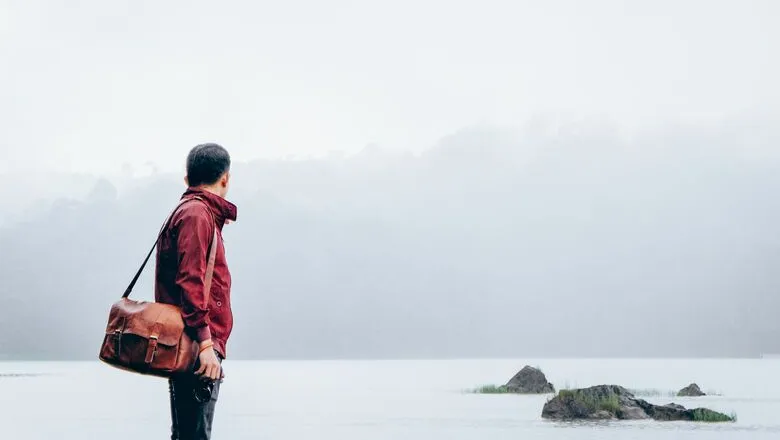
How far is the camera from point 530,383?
65875 mm

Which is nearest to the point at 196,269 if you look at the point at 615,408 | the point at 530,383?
the point at 615,408

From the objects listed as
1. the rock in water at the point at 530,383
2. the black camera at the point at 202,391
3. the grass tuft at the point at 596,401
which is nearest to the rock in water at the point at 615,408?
the grass tuft at the point at 596,401

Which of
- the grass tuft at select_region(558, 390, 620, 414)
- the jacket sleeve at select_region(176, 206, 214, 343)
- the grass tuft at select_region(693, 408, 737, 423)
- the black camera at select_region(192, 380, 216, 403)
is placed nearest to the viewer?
the jacket sleeve at select_region(176, 206, 214, 343)

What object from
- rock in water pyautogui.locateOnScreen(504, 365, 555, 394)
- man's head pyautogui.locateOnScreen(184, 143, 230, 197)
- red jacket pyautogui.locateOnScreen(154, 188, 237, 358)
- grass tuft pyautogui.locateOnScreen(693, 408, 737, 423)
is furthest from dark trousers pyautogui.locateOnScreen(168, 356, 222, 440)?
rock in water pyautogui.locateOnScreen(504, 365, 555, 394)

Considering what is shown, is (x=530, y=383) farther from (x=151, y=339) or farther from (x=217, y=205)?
(x=151, y=339)

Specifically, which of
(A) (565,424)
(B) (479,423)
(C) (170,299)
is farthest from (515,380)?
(C) (170,299)

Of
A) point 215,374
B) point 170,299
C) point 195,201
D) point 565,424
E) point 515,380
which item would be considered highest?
point 515,380

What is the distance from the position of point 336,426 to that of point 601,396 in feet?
51.3

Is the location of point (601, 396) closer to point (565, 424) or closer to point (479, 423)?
point (565, 424)

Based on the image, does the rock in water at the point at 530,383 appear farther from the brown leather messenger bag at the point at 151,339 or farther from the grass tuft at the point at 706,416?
the brown leather messenger bag at the point at 151,339

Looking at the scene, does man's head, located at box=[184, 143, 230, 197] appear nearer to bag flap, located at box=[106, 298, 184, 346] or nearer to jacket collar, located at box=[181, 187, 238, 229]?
jacket collar, located at box=[181, 187, 238, 229]

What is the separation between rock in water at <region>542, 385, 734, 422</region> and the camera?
135 ft

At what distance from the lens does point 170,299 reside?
715 cm

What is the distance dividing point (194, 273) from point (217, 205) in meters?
0.55
